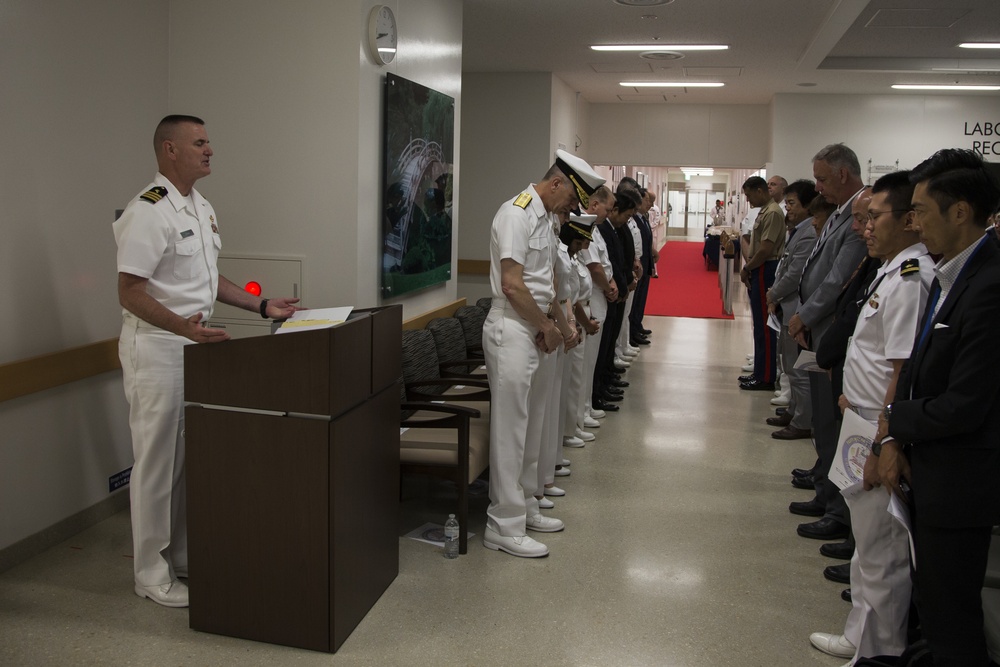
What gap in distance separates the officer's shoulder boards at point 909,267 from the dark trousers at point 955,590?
814mm

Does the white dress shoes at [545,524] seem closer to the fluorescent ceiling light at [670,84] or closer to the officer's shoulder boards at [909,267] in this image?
the officer's shoulder boards at [909,267]

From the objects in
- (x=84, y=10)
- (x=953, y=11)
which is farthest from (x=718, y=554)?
(x=953, y=11)

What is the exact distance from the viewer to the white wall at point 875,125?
38.3 ft

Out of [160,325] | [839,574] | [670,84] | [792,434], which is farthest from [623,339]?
[160,325]

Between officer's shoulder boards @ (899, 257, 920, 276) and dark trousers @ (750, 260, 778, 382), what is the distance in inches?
200

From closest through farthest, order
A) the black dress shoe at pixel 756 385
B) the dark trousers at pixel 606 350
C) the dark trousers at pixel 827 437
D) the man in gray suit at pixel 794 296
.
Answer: the dark trousers at pixel 827 437
the man in gray suit at pixel 794 296
the dark trousers at pixel 606 350
the black dress shoe at pixel 756 385

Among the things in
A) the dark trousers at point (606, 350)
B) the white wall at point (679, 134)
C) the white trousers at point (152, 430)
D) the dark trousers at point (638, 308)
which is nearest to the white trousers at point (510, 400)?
the white trousers at point (152, 430)

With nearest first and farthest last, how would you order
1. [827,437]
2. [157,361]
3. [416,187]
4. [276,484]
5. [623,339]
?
[276,484] < [157,361] < [827,437] < [416,187] < [623,339]

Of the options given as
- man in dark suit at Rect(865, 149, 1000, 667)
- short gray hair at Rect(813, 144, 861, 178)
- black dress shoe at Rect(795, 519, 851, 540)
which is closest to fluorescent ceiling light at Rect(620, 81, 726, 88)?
short gray hair at Rect(813, 144, 861, 178)

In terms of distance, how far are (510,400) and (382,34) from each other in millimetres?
2259

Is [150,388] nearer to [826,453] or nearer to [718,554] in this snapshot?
[718,554]

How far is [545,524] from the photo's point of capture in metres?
4.39

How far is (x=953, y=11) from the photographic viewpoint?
23.3ft

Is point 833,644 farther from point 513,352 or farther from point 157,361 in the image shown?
point 157,361
